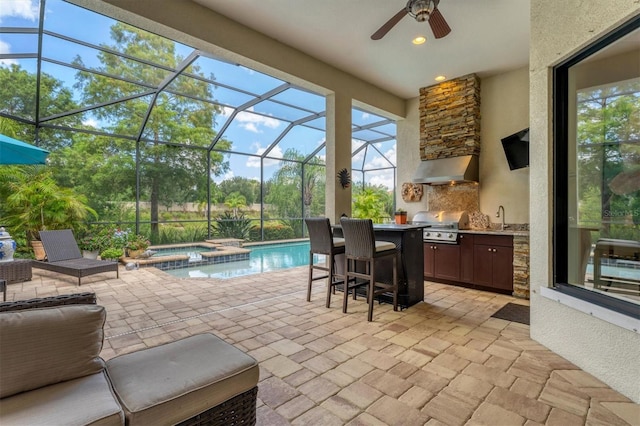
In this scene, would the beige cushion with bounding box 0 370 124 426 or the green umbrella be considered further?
the green umbrella

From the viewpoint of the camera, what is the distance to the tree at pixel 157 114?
5.63 metres

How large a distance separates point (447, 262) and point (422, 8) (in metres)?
3.56

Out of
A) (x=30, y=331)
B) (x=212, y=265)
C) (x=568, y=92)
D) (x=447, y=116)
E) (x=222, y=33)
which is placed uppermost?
(x=222, y=33)

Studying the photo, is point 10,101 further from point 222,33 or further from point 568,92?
point 568,92

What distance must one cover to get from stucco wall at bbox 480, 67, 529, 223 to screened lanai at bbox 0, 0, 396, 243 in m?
2.21

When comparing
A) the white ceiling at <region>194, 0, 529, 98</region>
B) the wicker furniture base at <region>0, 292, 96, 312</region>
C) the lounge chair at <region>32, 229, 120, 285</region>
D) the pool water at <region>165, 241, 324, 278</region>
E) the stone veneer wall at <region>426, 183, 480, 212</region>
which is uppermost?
the white ceiling at <region>194, 0, 529, 98</region>

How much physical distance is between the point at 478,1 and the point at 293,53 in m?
2.40

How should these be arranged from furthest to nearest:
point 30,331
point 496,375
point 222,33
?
point 222,33 → point 496,375 → point 30,331

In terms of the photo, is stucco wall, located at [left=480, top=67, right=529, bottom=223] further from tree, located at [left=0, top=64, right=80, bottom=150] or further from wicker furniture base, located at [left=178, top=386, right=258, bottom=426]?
tree, located at [left=0, top=64, right=80, bottom=150]

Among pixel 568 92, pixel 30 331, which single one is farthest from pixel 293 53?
pixel 30 331

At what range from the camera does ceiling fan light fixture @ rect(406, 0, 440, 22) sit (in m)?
2.80

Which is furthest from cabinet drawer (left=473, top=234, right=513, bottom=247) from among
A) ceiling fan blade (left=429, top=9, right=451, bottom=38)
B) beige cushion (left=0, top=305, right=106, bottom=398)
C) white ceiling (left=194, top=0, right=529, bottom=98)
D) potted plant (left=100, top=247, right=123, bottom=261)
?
potted plant (left=100, top=247, right=123, bottom=261)

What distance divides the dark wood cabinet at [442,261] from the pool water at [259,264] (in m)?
2.86

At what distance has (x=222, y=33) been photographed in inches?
146
